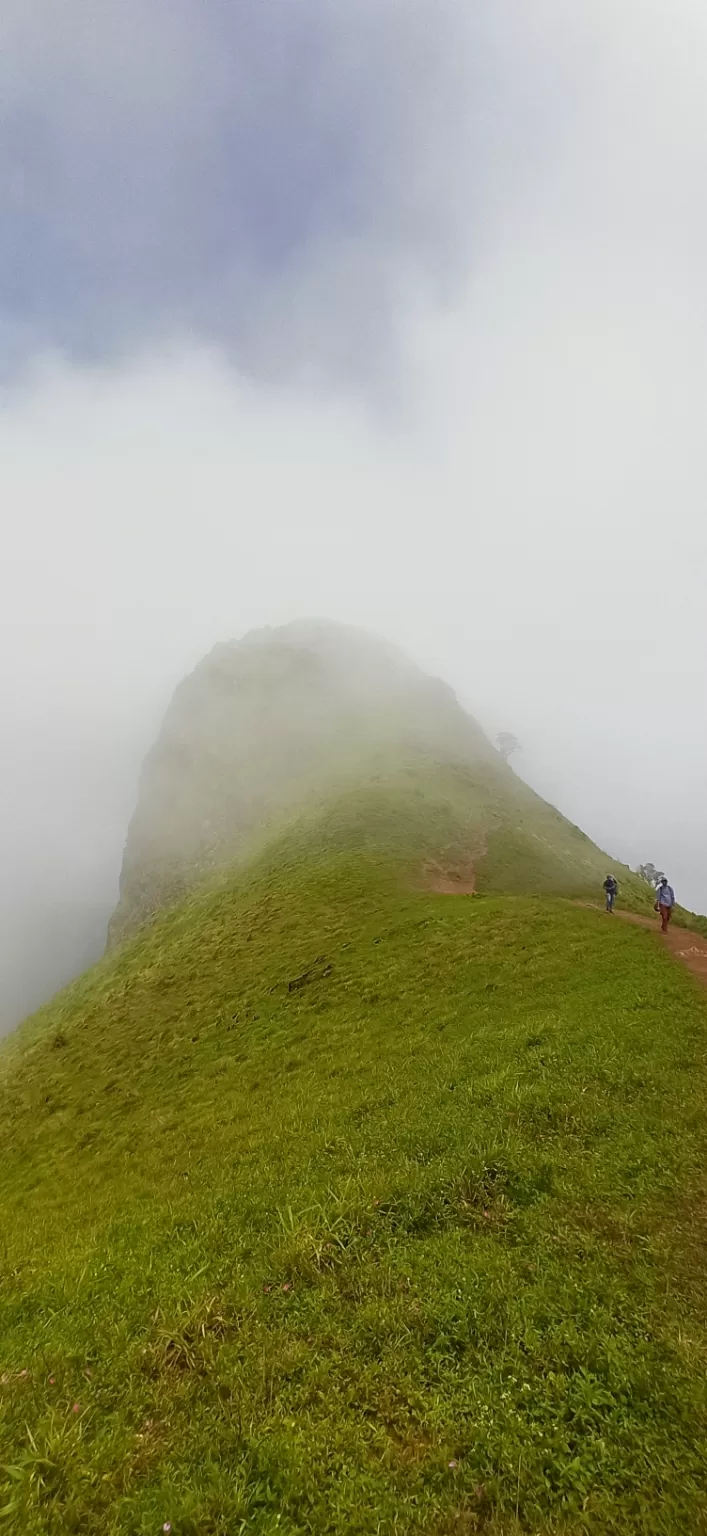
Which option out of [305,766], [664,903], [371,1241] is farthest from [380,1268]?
[305,766]

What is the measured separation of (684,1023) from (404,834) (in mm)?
36218

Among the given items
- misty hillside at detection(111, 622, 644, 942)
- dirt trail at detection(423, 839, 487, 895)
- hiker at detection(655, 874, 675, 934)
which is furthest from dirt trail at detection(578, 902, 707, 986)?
dirt trail at detection(423, 839, 487, 895)

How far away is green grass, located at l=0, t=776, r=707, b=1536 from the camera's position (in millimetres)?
9742

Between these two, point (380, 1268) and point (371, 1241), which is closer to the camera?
point (380, 1268)

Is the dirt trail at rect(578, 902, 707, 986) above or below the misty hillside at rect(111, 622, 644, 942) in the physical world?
below

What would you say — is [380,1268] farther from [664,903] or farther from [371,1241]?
[664,903]

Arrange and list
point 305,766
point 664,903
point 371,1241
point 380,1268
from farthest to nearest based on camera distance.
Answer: point 305,766 < point 664,903 < point 371,1241 < point 380,1268

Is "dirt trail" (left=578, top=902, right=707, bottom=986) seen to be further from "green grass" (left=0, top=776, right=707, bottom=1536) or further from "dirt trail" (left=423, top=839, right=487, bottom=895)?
"dirt trail" (left=423, top=839, right=487, bottom=895)

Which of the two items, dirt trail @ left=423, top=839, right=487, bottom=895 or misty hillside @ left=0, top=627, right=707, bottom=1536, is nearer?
misty hillside @ left=0, top=627, right=707, bottom=1536

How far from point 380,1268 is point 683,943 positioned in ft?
85.2

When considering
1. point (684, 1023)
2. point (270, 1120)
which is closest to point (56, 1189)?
point (270, 1120)

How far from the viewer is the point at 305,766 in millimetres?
104625

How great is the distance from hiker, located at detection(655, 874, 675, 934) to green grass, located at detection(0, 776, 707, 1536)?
235 inches

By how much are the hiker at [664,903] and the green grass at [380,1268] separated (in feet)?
19.6
